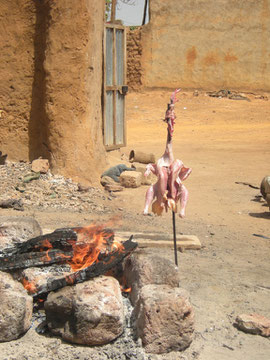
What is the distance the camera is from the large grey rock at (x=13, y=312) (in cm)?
361

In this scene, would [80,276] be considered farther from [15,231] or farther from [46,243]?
[15,231]

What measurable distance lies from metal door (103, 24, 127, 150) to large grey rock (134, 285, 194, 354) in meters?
6.68

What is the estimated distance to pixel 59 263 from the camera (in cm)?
415

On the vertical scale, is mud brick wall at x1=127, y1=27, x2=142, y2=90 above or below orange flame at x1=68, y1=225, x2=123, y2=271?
above

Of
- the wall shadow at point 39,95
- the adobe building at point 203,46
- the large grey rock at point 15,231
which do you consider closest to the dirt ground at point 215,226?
the large grey rock at point 15,231

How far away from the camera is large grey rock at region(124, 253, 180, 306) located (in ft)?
13.0

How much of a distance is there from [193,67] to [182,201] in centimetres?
1577

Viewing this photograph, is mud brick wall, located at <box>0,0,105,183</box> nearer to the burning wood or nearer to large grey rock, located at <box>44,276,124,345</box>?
the burning wood

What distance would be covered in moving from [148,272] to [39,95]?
5459 mm

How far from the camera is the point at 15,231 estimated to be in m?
4.54

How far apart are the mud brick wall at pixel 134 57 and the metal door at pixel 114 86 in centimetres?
864

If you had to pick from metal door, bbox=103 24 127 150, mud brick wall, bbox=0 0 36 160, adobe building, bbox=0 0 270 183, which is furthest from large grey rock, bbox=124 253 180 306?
metal door, bbox=103 24 127 150

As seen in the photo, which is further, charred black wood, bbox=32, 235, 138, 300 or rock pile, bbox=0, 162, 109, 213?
rock pile, bbox=0, 162, 109, 213

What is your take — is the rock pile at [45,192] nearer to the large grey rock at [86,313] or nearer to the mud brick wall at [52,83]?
the mud brick wall at [52,83]
